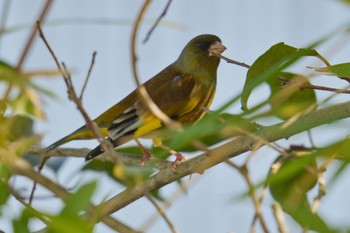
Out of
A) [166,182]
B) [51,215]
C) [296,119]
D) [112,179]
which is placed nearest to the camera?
[51,215]

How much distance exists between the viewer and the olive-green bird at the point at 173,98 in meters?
2.67

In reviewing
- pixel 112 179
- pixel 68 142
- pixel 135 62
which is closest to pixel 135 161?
pixel 112 179

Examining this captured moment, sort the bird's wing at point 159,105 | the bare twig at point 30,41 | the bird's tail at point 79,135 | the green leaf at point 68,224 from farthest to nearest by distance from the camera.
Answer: the bird's tail at point 79,135, the bird's wing at point 159,105, the bare twig at point 30,41, the green leaf at point 68,224

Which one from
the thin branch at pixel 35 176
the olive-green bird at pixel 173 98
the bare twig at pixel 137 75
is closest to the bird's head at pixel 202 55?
the olive-green bird at pixel 173 98

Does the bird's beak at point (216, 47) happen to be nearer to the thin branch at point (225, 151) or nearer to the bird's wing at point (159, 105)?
the bird's wing at point (159, 105)

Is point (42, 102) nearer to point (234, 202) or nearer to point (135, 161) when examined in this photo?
point (135, 161)

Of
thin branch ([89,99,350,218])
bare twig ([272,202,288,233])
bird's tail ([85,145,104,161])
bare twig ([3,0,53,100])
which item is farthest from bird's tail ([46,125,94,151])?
bare twig ([3,0,53,100])

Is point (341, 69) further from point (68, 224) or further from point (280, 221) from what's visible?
point (68, 224)

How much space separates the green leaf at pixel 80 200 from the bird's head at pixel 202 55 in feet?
7.73

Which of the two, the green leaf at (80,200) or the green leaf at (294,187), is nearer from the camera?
the green leaf at (80,200)

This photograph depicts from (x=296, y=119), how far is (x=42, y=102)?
134cm

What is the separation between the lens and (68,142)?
2865 mm

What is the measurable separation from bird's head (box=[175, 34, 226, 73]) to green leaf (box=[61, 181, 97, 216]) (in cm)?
236

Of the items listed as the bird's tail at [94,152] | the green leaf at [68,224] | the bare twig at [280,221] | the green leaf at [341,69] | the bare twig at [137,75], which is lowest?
the bare twig at [280,221]
